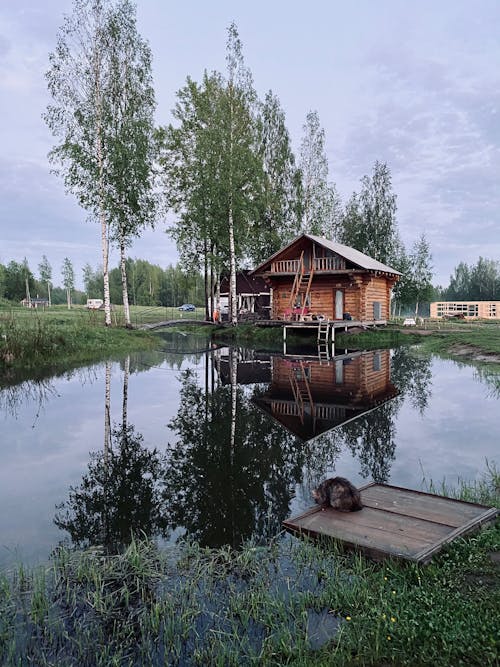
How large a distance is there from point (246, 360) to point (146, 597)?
18464 mm

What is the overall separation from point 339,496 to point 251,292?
43.2m

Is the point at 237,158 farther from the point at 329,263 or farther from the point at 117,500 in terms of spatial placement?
the point at 117,500

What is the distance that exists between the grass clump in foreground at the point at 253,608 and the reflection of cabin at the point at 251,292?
139ft

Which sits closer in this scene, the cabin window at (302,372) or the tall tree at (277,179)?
the cabin window at (302,372)

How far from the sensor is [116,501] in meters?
6.26

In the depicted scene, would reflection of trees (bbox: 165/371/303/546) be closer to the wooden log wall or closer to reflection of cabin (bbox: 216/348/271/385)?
the wooden log wall

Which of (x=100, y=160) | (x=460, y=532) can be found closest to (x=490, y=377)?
(x=460, y=532)

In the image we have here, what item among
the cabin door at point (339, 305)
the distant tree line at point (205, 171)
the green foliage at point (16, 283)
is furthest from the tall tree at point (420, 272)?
the green foliage at point (16, 283)

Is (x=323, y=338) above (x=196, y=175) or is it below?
below

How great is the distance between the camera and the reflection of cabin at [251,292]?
4822cm

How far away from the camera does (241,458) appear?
26.0 ft

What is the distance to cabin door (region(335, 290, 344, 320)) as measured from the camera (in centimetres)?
3329

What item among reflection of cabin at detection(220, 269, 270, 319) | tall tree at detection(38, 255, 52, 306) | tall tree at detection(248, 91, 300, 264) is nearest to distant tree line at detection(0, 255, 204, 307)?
tall tree at detection(38, 255, 52, 306)

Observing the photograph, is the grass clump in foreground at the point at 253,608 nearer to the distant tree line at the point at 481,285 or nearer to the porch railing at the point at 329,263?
the porch railing at the point at 329,263
